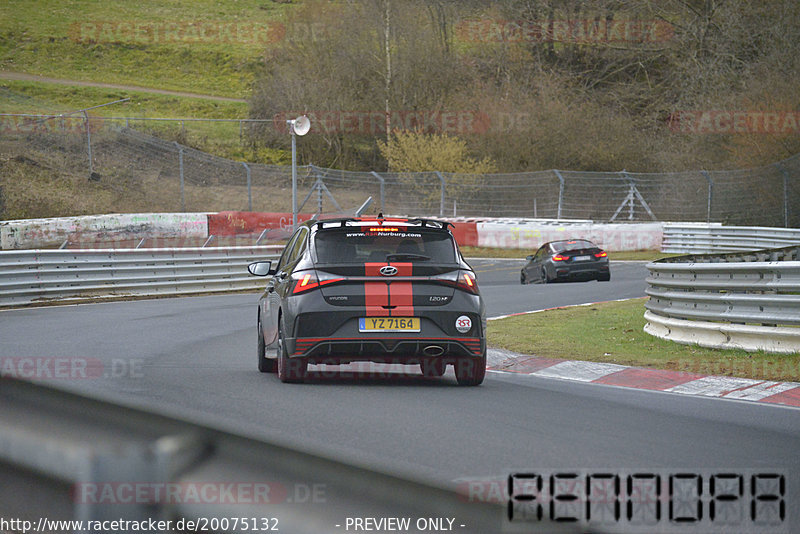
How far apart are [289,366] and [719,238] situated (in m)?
30.1

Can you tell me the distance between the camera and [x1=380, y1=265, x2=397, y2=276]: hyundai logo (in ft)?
30.4

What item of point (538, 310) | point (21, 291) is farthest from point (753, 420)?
point (21, 291)

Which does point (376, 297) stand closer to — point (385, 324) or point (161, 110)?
point (385, 324)

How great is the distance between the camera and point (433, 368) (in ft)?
35.2

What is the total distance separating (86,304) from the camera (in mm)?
21812

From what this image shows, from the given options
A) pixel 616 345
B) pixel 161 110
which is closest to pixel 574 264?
pixel 616 345

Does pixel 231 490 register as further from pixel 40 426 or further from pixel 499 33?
pixel 499 33

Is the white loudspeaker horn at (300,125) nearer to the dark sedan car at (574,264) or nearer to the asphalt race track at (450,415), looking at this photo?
the dark sedan car at (574,264)

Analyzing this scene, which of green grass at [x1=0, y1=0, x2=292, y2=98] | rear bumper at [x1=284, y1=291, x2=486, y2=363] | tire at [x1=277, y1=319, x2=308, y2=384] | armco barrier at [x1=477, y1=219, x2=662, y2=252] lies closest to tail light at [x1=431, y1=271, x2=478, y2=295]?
rear bumper at [x1=284, y1=291, x2=486, y2=363]

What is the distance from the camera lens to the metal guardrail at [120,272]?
21125 millimetres

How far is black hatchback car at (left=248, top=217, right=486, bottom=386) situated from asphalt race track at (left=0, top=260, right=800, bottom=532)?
35cm

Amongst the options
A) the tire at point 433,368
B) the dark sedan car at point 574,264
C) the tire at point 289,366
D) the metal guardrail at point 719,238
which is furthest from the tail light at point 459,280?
the metal guardrail at point 719,238

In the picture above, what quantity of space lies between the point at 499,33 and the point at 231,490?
61.6 metres

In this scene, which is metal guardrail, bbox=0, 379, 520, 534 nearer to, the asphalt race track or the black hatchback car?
the asphalt race track
